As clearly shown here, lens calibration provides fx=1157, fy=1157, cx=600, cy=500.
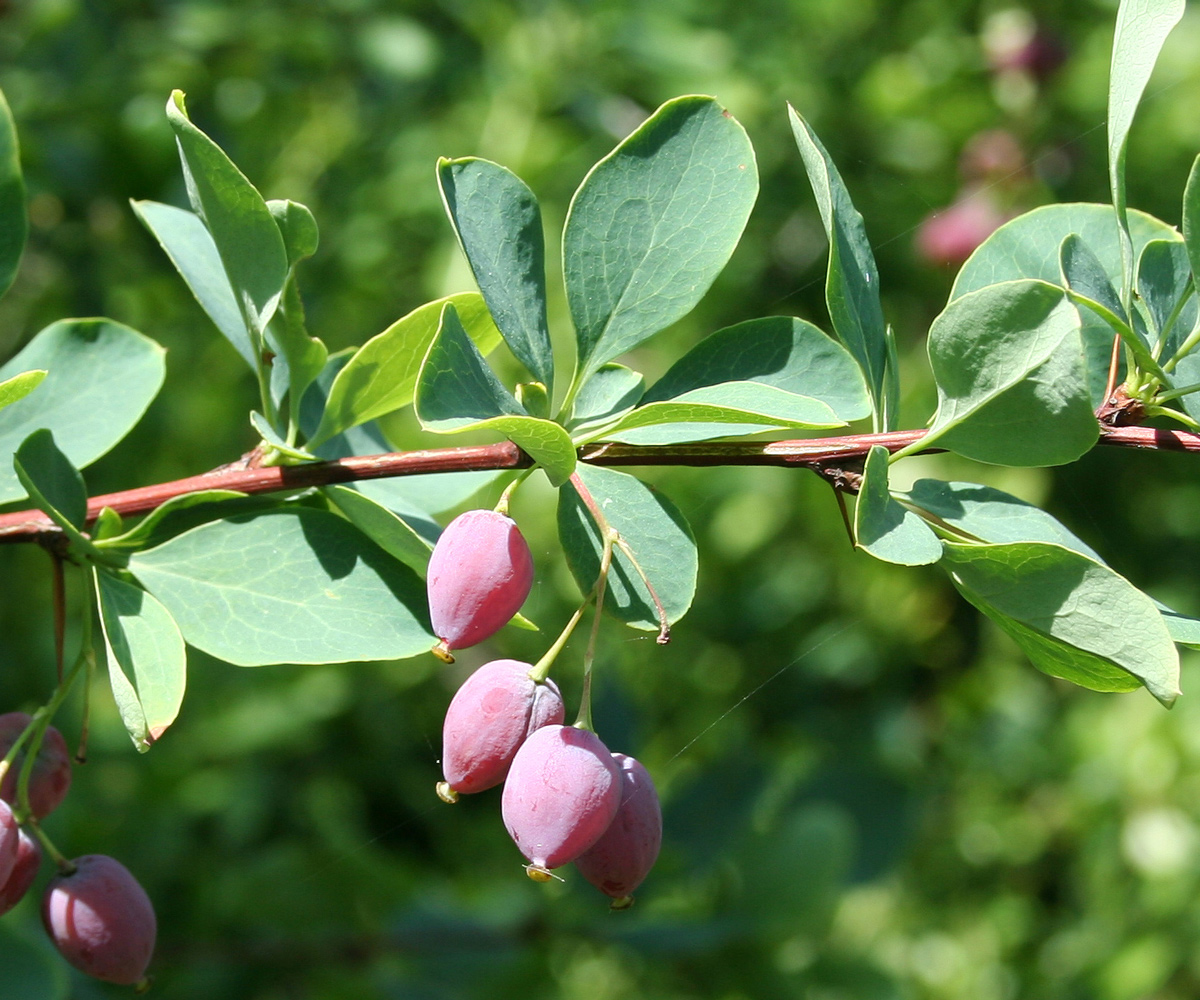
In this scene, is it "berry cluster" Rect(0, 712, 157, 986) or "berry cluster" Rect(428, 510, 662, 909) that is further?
"berry cluster" Rect(0, 712, 157, 986)

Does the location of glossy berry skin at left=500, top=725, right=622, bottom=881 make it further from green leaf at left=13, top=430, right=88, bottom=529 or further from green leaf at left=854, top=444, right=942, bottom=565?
green leaf at left=13, top=430, right=88, bottom=529

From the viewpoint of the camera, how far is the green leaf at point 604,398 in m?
0.79

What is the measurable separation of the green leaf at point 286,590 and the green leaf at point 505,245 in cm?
17

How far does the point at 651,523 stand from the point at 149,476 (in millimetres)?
1982

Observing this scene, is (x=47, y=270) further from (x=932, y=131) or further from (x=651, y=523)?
(x=932, y=131)

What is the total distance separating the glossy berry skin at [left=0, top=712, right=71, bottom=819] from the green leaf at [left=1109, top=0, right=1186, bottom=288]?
801mm

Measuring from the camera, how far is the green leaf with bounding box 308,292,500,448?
0.78 m

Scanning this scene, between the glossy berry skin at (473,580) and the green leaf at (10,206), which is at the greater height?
the green leaf at (10,206)

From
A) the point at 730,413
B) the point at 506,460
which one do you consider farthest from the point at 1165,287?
the point at 506,460

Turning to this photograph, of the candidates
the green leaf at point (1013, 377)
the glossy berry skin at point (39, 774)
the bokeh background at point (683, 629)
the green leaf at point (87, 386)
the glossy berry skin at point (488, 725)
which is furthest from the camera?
the bokeh background at point (683, 629)

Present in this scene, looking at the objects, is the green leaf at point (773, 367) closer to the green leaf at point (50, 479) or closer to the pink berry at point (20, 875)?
the green leaf at point (50, 479)

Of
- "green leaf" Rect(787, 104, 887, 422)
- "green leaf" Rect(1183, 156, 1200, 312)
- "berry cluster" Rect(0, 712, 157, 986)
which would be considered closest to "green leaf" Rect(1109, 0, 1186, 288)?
"green leaf" Rect(1183, 156, 1200, 312)

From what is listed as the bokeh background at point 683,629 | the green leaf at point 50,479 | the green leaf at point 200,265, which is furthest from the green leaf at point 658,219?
the bokeh background at point 683,629

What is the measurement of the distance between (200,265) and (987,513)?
59 centimetres
